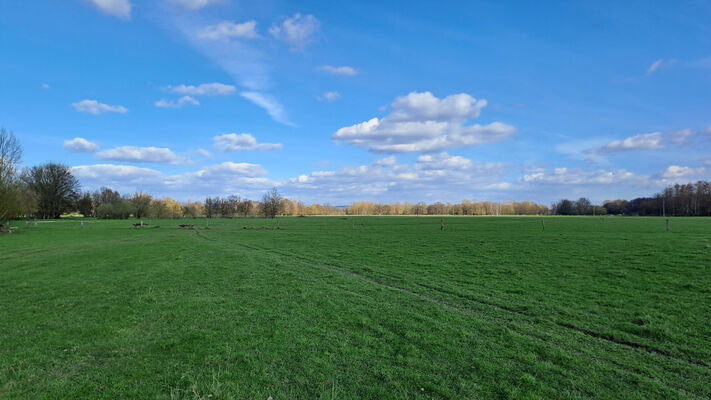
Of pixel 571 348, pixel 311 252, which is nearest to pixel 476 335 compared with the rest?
pixel 571 348

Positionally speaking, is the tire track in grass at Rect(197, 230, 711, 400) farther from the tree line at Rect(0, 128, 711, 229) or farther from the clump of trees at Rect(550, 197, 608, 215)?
the clump of trees at Rect(550, 197, 608, 215)

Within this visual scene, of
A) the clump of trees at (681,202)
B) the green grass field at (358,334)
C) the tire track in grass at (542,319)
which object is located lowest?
the tire track in grass at (542,319)

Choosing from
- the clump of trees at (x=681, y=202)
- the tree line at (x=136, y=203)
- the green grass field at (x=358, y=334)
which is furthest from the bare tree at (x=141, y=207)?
the clump of trees at (x=681, y=202)

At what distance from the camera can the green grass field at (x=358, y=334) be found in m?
5.50

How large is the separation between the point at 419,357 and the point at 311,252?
18.7 meters

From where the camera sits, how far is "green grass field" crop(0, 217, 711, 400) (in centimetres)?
550

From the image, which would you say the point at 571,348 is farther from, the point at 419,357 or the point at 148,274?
the point at 148,274

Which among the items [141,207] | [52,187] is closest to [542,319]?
[52,187]

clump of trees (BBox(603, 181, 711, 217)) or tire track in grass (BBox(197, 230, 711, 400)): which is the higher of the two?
clump of trees (BBox(603, 181, 711, 217))

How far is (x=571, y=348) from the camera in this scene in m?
7.20

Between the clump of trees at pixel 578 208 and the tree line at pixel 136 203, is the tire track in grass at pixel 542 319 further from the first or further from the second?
the clump of trees at pixel 578 208

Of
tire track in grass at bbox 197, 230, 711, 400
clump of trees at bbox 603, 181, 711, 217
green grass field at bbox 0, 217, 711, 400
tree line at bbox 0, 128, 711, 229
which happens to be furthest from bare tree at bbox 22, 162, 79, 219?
clump of trees at bbox 603, 181, 711, 217

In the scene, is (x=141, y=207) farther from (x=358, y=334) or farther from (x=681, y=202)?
(x=681, y=202)

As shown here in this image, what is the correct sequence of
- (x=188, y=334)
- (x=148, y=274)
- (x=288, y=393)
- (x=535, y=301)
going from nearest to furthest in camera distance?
1. (x=288, y=393)
2. (x=188, y=334)
3. (x=535, y=301)
4. (x=148, y=274)
